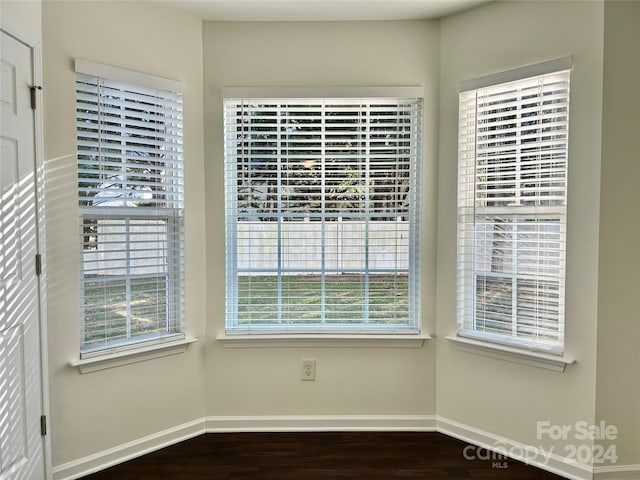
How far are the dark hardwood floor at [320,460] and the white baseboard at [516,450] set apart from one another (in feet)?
0.14

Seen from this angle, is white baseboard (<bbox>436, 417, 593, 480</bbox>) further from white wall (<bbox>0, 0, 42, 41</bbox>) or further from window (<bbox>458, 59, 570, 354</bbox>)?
white wall (<bbox>0, 0, 42, 41</bbox>)

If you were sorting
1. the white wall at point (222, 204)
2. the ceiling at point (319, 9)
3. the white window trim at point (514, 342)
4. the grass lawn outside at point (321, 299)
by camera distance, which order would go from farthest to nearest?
the grass lawn outside at point (321, 299), the white wall at point (222, 204), the ceiling at point (319, 9), the white window trim at point (514, 342)

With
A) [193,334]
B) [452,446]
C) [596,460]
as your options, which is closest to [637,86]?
[596,460]

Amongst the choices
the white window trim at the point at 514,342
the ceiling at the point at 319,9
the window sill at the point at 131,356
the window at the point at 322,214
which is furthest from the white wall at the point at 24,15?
the white window trim at the point at 514,342

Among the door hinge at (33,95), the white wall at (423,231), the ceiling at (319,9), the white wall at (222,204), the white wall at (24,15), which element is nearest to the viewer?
the white wall at (24,15)

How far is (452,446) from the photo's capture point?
8.01ft

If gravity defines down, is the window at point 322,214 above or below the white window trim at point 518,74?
below

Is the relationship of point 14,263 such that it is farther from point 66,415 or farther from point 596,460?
point 596,460

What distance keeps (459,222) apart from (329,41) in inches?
54.0

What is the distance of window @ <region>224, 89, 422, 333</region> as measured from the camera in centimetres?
256

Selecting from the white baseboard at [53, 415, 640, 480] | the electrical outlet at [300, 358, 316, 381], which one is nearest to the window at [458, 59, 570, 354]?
the white baseboard at [53, 415, 640, 480]

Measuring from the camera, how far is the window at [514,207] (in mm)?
2178

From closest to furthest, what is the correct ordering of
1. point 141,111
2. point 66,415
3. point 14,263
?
point 14,263
point 66,415
point 141,111

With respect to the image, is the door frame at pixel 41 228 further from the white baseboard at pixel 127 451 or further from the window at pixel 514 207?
the window at pixel 514 207
